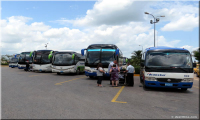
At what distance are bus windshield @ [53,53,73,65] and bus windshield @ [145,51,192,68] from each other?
12.5m

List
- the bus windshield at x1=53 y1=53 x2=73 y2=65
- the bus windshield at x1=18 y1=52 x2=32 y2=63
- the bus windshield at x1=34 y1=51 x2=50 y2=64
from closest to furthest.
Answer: the bus windshield at x1=53 y1=53 x2=73 y2=65 < the bus windshield at x1=34 y1=51 x2=50 y2=64 < the bus windshield at x1=18 y1=52 x2=32 y2=63

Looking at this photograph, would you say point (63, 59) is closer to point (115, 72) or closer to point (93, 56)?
point (93, 56)

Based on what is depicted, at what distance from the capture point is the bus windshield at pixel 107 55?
1688cm

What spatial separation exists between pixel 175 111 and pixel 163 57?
16.7 ft

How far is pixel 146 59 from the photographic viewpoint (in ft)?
37.0

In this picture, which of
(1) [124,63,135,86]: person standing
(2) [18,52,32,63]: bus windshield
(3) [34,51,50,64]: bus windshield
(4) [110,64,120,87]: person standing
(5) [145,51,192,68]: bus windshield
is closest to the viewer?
(5) [145,51,192,68]: bus windshield

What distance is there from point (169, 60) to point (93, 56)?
7.67 metres

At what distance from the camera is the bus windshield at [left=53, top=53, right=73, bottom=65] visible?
22.0 meters

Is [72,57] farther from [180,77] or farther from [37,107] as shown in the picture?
[37,107]

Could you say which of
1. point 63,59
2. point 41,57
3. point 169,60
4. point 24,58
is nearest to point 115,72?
point 169,60

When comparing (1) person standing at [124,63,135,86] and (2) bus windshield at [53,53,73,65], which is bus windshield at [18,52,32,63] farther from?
(1) person standing at [124,63,135,86]

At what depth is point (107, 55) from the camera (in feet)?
55.9

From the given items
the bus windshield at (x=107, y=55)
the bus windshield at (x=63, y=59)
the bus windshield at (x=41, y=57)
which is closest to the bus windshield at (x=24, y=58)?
the bus windshield at (x=41, y=57)

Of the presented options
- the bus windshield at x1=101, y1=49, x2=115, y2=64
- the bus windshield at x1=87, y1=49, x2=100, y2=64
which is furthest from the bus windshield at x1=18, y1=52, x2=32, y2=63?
the bus windshield at x1=101, y1=49, x2=115, y2=64
